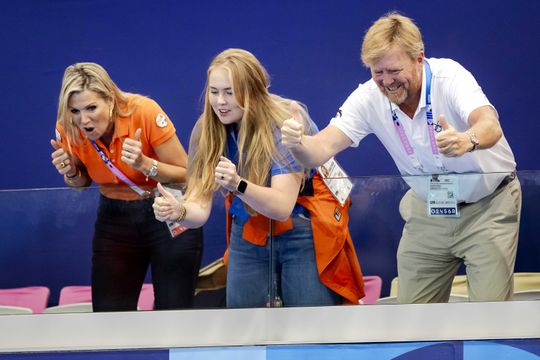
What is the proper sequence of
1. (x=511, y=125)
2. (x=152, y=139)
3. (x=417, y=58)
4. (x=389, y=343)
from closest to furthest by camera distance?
(x=389, y=343) < (x=417, y=58) < (x=152, y=139) < (x=511, y=125)

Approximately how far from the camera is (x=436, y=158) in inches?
113

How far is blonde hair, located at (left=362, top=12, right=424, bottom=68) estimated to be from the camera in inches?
112

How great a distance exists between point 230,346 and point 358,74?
95.1 inches

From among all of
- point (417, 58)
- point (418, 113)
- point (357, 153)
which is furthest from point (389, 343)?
point (357, 153)

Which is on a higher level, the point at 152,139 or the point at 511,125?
the point at 511,125

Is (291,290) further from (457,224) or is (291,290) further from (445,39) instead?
(445,39)

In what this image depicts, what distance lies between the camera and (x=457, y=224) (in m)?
2.71

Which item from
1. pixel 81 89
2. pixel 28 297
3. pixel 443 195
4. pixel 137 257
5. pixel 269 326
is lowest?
pixel 269 326

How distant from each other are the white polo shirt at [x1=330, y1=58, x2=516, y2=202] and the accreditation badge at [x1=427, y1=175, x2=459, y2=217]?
0.06 feet

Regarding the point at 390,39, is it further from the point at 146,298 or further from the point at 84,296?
the point at 84,296

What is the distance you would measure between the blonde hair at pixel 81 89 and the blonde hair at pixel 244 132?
1.56 ft

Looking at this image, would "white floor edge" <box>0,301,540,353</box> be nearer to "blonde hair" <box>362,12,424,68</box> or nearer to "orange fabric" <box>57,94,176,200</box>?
"orange fabric" <box>57,94,176,200</box>

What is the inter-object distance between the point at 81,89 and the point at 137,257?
2.45 feet

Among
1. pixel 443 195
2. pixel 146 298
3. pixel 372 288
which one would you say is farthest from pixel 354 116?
pixel 146 298
